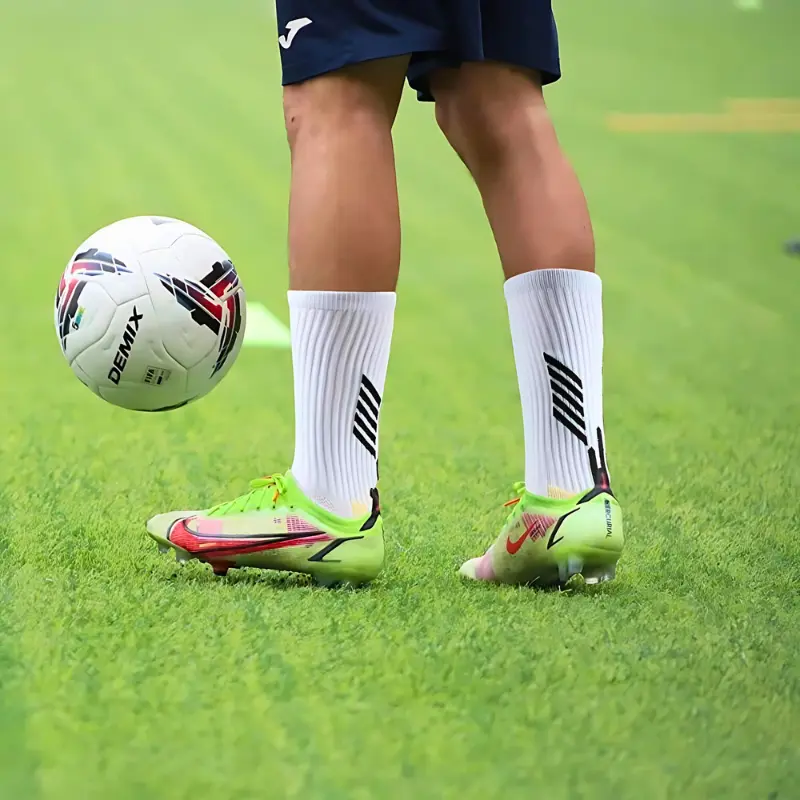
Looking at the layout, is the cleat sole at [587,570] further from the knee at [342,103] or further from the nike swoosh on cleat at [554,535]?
the knee at [342,103]

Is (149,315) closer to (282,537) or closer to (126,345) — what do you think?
(126,345)

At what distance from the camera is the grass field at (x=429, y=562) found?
1.14 m

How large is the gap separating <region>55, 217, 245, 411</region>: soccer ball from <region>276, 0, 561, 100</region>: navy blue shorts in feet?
1.05

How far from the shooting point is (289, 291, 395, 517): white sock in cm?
173

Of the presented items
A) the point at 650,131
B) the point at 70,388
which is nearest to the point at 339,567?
the point at 70,388

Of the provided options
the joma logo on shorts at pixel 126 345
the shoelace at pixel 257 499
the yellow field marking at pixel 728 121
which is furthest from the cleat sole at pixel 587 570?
the yellow field marking at pixel 728 121

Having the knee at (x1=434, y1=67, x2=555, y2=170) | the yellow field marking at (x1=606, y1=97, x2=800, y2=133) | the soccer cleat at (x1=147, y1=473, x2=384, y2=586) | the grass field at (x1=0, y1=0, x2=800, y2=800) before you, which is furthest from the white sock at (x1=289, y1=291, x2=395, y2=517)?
the yellow field marking at (x1=606, y1=97, x2=800, y2=133)

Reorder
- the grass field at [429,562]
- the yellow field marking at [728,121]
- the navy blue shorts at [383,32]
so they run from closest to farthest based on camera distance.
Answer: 1. the grass field at [429,562]
2. the navy blue shorts at [383,32]
3. the yellow field marking at [728,121]

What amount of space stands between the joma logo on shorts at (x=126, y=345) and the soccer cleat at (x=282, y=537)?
0.70ft

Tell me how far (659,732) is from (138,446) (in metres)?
1.57

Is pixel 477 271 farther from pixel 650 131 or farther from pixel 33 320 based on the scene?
pixel 650 131

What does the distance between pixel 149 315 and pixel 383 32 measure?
0.50 m

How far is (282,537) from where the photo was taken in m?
1.75

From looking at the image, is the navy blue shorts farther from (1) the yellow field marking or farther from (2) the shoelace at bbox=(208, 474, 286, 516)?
(1) the yellow field marking
